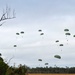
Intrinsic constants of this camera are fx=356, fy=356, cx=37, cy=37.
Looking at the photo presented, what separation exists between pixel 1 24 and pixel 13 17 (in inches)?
117

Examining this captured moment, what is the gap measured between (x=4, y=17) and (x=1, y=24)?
4.81 ft

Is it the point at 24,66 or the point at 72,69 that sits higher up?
the point at 72,69

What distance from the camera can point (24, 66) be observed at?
2450cm

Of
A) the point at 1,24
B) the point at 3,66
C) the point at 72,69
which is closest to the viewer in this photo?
the point at 3,66

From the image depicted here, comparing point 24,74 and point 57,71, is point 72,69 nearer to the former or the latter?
point 57,71

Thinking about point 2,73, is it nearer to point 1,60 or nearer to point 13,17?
point 1,60

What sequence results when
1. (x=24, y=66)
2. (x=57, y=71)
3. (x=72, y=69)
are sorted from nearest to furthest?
(x=24, y=66) → (x=57, y=71) → (x=72, y=69)

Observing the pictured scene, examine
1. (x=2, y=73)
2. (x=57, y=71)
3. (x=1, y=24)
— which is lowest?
(x=2, y=73)

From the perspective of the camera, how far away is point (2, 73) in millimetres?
23172

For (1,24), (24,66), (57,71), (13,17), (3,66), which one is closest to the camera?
(3,66)

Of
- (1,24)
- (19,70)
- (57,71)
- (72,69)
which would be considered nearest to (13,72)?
(19,70)

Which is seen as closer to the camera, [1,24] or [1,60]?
[1,60]

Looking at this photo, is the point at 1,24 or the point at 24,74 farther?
the point at 1,24

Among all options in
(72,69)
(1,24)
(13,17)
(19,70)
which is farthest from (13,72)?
(72,69)
